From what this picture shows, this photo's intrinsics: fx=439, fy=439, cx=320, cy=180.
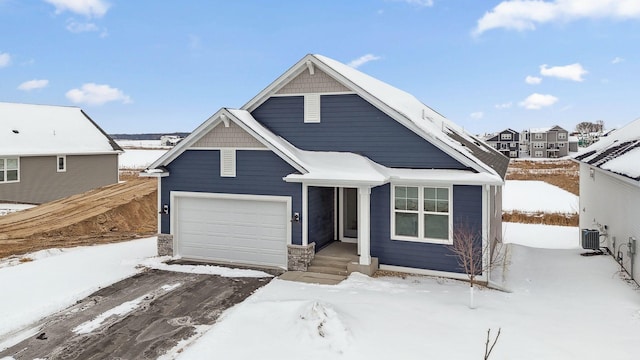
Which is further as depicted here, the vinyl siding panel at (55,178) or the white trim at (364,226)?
the vinyl siding panel at (55,178)

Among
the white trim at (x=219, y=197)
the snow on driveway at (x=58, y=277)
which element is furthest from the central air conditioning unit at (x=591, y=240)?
the snow on driveway at (x=58, y=277)

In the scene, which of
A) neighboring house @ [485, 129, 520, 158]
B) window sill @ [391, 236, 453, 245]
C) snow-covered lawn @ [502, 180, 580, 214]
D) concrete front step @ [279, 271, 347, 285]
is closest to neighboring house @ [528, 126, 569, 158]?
neighboring house @ [485, 129, 520, 158]

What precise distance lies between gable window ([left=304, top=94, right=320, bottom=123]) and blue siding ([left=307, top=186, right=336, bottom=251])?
2207 mm

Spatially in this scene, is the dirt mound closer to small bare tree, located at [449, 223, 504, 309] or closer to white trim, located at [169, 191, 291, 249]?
white trim, located at [169, 191, 291, 249]

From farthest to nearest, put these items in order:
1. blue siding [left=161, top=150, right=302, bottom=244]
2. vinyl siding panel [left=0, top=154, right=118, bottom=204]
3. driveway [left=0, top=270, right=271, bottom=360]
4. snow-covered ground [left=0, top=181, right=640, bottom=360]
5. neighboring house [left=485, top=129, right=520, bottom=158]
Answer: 1. neighboring house [left=485, top=129, right=520, bottom=158]
2. vinyl siding panel [left=0, top=154, right=118, bottom=204]
3. blue siding [left=161, top=150, right=302, bottom=244]
4. driveway [left=0, top=270, right=271, bottom=360]
5. snow-covered ground [left=0, top=181, right=640, bottom=360]

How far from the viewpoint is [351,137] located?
44.2 ft

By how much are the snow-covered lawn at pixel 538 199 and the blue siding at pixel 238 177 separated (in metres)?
19.4

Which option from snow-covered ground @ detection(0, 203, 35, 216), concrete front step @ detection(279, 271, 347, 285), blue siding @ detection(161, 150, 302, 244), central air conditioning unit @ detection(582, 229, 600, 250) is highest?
blue siding @ detection(161, 150, 302, 244)

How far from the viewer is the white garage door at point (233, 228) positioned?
43.4 feet

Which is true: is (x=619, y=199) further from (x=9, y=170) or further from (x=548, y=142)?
(x=548, y=142)

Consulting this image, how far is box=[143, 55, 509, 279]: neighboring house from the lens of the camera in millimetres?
12164

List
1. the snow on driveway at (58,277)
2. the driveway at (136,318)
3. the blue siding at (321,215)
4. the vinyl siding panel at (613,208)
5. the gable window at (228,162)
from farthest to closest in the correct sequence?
the gable window at (228,162), the blue siding at (321,215), the vinyl siding panel at (613,208), the snow on driveway at (58,277), the driveway at (136,318)

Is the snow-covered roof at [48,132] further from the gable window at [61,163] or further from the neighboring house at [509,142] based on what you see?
the neighboring house at [509,142]

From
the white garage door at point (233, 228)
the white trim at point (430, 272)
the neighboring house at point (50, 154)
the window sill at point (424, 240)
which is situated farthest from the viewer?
the neighboring house at point (50, 154)
